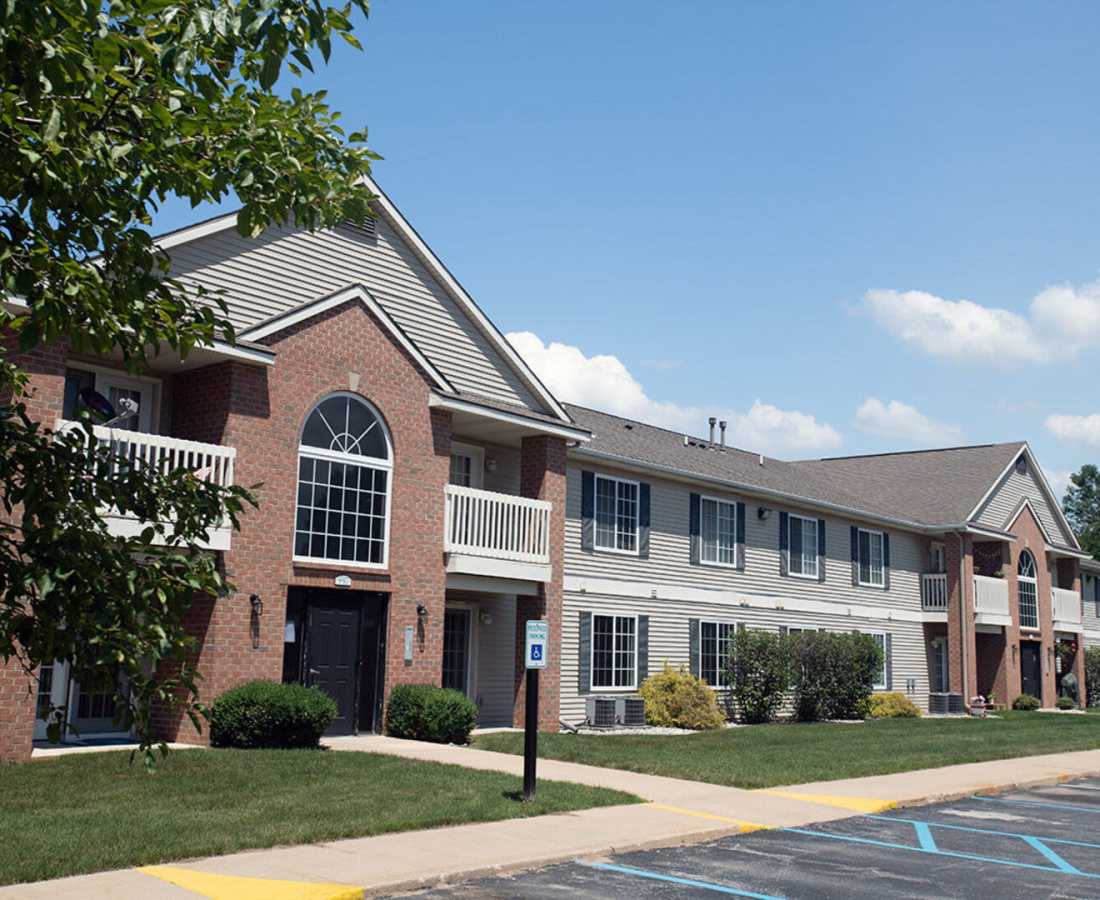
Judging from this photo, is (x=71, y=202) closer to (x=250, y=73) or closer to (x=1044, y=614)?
(x=250, y=73)

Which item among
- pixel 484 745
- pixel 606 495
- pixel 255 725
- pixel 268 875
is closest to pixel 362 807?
pixel 268 875

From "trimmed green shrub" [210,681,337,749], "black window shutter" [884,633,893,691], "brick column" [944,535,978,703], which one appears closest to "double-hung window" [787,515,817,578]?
"black window shutter" [884,633,893,691]

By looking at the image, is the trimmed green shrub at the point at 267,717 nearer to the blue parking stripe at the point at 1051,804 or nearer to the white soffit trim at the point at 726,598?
the white soffit trim at the point at 726,598

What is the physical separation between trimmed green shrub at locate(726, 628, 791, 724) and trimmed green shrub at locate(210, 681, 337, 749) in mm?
13602

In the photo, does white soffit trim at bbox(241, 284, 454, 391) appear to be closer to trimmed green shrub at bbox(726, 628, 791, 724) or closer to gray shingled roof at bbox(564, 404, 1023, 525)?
gray shingled roof at bbox(564, 404, 1023, 525)

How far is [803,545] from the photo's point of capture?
104 feet

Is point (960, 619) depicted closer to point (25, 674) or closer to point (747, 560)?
point (747, 560)

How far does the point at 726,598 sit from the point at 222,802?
18.2 m

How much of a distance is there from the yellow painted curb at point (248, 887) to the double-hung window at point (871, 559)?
89.5 ft

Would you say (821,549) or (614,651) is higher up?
(821,549)

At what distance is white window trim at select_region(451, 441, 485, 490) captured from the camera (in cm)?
2313

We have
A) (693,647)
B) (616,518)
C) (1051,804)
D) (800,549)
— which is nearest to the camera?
(1051,804)

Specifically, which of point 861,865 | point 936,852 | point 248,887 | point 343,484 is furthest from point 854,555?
point 248,887

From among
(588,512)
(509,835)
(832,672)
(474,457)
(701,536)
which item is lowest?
(509,835)
